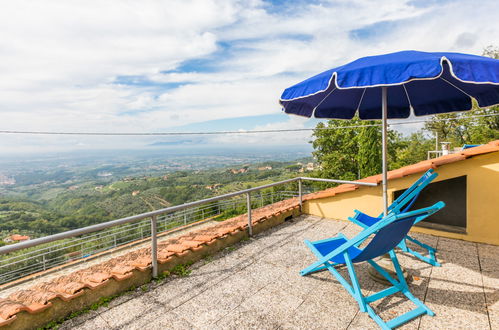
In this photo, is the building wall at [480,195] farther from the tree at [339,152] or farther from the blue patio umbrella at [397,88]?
the tree at [339,152]

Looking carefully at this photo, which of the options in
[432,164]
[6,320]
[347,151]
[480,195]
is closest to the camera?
[6,320]

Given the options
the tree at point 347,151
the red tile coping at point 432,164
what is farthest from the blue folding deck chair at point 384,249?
the tree at point 347,151

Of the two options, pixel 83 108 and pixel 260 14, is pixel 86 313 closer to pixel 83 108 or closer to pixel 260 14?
pixel 260 14

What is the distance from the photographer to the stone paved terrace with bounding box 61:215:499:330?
2.16m

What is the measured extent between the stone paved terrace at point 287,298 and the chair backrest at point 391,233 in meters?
0.50

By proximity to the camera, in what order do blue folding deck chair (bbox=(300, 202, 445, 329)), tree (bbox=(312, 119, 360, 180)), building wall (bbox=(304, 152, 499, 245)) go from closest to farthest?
blue folding deck chair (bbox=(300, 202, 445, 329)) → building wall (bbox=(304, 152, 499, 245)) → tree (bbox=(312, 119, 360, 180))

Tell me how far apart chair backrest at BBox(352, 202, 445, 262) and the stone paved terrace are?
50 centimetres

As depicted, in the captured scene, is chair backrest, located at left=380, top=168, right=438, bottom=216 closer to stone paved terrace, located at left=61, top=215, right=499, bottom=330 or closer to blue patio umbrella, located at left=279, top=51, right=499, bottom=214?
blue patio umbrella, located at left=279, top=51, right=499, bottom=214

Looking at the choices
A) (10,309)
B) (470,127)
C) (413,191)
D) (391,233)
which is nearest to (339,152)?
(470,127)

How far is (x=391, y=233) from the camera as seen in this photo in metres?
2.19

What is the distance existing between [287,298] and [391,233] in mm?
1148

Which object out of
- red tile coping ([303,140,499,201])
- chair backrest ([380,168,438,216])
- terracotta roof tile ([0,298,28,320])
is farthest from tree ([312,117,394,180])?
terracotta roof tile ([0,298,28,320])

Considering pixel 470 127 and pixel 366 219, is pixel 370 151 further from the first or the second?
pixel 366 219

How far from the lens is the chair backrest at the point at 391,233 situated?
6.89 ft
